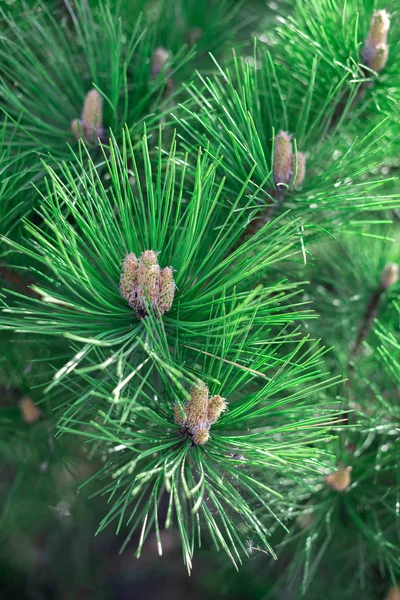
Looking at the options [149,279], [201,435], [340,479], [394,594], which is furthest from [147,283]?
[394,594]

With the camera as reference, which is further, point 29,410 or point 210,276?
point 29,410

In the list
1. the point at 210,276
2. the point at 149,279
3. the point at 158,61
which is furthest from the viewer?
the point at 158,61

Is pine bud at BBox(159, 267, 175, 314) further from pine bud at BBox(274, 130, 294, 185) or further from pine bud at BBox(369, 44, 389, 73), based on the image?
pine bud at BBox(369, 44, 389, 73)

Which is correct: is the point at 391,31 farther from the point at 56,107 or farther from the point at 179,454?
the point at 179,454

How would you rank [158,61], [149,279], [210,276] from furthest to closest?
[158,61] < [210,276] < [149,279]

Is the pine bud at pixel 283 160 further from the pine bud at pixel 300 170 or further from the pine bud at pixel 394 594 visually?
the pine bud at pixel 394 594

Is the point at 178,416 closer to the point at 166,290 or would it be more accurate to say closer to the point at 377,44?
the point at 166,290

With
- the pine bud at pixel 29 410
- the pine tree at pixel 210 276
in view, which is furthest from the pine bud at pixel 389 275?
the pine bud at pixel 29 410
